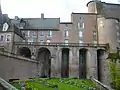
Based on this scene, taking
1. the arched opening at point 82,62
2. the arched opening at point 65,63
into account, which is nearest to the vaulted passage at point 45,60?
the arched opening at point 65,63

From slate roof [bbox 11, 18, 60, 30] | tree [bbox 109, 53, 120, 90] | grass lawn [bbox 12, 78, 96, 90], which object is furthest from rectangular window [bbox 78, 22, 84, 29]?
grass lawn [bbox 12, 78, 96, 90]

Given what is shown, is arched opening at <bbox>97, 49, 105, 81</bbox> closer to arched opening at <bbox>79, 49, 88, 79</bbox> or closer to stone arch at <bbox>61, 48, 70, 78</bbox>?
arched opening at <bbox>79, 49, 88, 79</bbox>

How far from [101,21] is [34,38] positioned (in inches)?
667

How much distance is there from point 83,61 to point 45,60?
8502 millimetres

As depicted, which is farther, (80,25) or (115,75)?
(80,25)

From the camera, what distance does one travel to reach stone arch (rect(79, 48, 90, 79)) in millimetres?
50375

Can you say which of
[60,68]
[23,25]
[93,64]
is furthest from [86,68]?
[23,25]

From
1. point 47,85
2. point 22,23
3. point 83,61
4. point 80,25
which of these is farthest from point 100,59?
point 47,85

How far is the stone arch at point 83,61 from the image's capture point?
50375 mm

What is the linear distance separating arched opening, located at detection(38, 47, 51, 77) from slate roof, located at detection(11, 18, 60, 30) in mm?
7768

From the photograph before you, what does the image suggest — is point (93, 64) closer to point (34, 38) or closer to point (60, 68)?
point (60, 68)

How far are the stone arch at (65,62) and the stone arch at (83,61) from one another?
9.47 feet

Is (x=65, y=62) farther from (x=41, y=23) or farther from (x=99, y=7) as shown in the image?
(x=99, y=7)

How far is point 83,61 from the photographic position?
5128 cm
